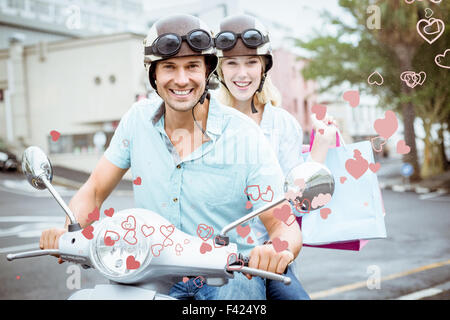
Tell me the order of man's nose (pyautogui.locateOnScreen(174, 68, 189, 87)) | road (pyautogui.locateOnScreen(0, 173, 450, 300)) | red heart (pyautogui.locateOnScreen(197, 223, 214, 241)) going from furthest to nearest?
1. road (pyautogui.locateOnScreen(0, 173, 450, 300))
2. red heart (pyautogui.locateOnScreen(197, 223, 214, 241))
3. man's nose (pyautogui.locateOnScreen(174, 68, 189, 87))

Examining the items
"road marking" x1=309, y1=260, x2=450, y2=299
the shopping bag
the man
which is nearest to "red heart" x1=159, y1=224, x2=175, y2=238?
the man

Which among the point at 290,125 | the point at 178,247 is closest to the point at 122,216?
the point at 178,247

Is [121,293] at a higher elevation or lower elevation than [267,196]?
lower

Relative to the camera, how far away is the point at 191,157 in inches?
55.3

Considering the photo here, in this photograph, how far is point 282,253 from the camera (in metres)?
1.19

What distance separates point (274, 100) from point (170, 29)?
0.61 m

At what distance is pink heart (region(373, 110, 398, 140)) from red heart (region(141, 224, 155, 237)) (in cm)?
81

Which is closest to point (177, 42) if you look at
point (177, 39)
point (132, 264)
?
point (177, 39)

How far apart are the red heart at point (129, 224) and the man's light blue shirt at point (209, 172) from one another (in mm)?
283

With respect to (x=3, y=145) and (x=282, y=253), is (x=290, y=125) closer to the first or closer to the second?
(x=282, y=253)

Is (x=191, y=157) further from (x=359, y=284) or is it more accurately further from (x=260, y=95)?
(x=359, y=284)

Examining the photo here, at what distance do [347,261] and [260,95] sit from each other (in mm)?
3812

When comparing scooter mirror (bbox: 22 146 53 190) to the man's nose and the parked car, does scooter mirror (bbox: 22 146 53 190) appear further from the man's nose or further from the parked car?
the parked car

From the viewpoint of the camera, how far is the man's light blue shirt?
1.40 metres
